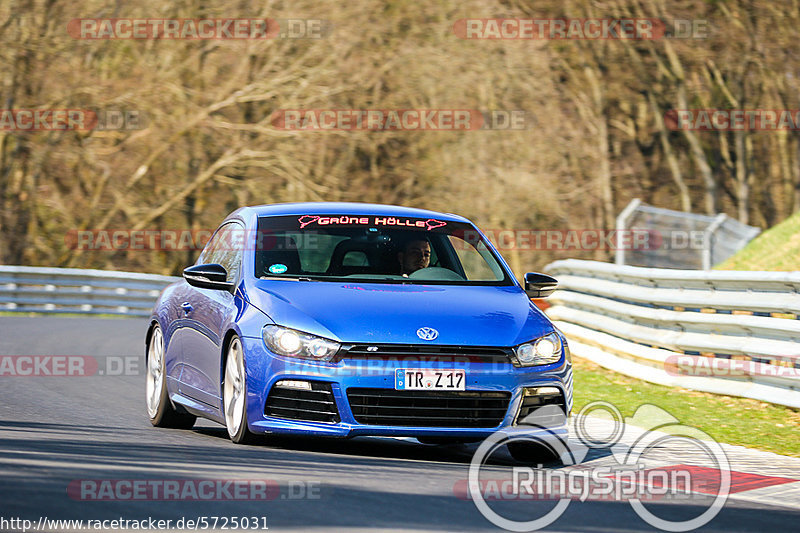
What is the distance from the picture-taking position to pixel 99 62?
3475 centimetres

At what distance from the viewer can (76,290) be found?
1157 inches

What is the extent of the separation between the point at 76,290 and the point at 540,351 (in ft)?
73.0

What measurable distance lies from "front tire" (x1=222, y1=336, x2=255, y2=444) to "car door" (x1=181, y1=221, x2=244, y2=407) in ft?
0.32

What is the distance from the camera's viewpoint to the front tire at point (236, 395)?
27.4 ft

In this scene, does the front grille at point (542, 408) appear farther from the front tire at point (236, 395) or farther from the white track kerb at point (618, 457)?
the front tire at point (236, 395)

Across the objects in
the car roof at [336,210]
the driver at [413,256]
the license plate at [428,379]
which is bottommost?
the license plate at [428,379]

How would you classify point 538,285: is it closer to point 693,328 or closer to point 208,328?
point 208,328

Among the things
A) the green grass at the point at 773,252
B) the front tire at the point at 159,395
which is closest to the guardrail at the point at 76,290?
the green grass at the point at 773,252

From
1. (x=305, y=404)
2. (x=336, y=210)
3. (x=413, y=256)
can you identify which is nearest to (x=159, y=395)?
(x=336, y=210)

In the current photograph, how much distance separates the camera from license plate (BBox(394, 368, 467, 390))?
8.05 meters

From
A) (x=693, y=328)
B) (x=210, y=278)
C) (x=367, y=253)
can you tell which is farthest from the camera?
(x=693, y=328)

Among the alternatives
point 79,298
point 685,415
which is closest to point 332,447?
point 685,415

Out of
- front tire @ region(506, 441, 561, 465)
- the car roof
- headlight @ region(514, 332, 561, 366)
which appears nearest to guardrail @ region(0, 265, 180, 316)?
the car roof

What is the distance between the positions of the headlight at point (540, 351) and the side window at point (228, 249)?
79.2 inches
